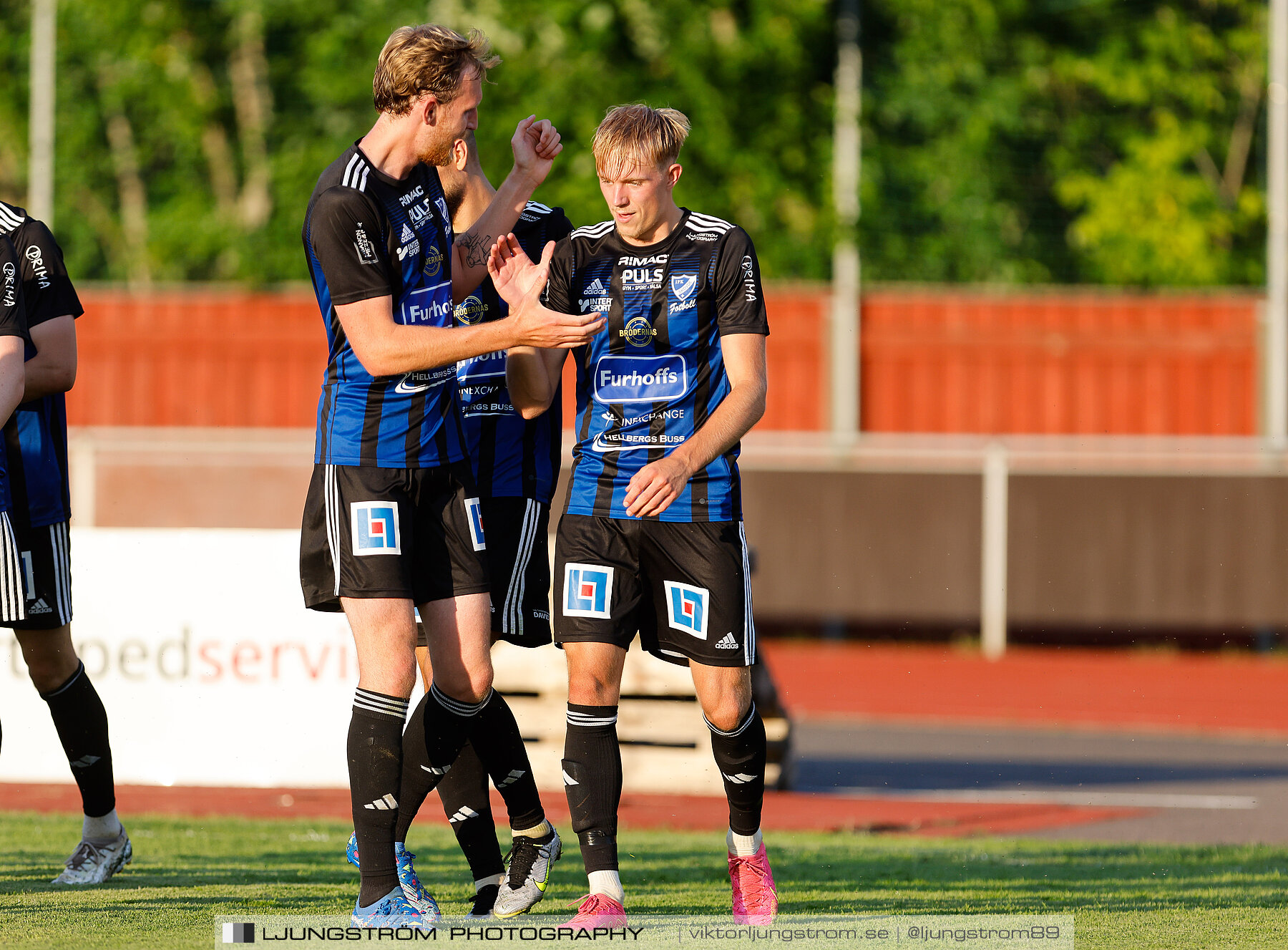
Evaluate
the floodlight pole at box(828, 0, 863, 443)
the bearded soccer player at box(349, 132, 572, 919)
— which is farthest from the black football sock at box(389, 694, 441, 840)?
the floodlight pole at box(828, 0, 863, 443)

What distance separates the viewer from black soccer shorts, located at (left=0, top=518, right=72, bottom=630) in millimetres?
5223

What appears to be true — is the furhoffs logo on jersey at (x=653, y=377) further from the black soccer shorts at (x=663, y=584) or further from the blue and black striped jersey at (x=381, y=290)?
the blue and black striped jersey at (x=381, y=290)

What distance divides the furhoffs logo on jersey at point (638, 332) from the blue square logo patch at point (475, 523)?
0.63m

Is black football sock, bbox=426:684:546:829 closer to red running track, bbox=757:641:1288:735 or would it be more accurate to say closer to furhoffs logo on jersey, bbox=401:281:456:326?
furhoffs logo on jersey, bbox=401:281:456:326

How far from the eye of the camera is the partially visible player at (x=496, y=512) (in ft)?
16.6

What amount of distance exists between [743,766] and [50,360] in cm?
243

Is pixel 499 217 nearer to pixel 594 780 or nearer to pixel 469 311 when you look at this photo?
pixel 469 311

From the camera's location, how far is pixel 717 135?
76.2ft

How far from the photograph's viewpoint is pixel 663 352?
16.1ft

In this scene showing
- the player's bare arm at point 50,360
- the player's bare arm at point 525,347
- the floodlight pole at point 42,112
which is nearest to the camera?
the player's bare arm at point 525,347

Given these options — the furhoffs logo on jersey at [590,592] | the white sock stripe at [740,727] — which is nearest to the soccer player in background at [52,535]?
the furhoffs logo on jersey at [590,592]

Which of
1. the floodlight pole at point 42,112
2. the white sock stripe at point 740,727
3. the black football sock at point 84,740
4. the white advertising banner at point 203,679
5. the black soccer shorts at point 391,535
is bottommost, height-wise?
the white advertising banner at point 203,679

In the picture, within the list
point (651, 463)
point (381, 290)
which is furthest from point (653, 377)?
point (381, 290)

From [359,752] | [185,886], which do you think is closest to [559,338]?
[359,752]
